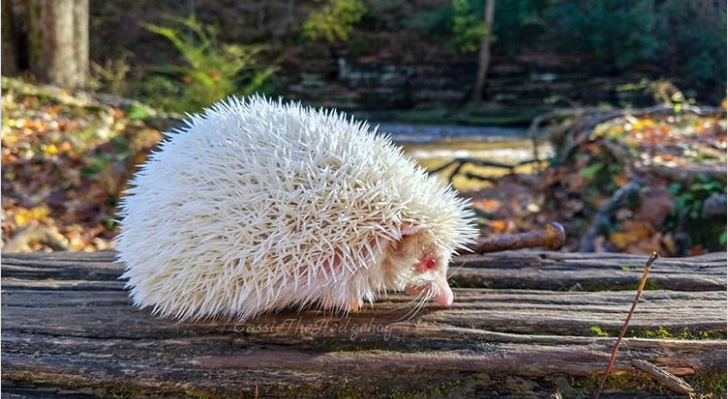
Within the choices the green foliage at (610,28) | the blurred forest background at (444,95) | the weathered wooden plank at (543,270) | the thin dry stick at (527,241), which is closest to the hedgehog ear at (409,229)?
the weathered wooden plank at (543,270)

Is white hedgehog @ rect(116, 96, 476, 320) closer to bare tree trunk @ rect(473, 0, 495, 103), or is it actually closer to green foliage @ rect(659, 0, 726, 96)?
green foliage @ rect(659, 0, 726, 96)

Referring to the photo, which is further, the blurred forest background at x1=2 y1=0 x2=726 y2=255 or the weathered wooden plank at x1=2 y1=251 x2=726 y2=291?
the blurred forest background at x1=2 y1=0 x2=726 y2=255

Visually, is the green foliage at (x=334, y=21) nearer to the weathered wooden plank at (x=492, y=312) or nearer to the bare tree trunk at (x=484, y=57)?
the bare tree trunk at (x=484, y=57)

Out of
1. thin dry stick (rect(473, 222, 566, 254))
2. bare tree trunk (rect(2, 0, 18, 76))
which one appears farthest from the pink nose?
bare tree trunk (rect(2, 0, 18, 76))

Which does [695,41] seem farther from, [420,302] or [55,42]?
[55,42]

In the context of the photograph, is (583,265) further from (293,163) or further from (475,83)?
(475,83)

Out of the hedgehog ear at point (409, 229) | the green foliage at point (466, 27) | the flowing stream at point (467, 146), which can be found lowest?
the flowing stream at point (467, 146)
